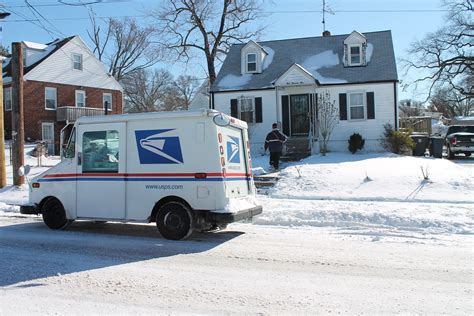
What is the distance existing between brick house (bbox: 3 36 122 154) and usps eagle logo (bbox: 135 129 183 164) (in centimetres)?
2837

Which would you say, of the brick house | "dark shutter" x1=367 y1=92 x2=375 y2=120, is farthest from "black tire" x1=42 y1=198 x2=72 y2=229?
the brick house

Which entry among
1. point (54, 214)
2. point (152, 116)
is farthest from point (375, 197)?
point (54, 214)

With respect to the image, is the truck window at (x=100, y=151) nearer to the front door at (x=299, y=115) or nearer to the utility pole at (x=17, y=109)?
the utility pole at (x=17, y=109)

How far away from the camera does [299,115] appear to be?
25.1 meters

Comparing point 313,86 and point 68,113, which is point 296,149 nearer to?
point 313,86

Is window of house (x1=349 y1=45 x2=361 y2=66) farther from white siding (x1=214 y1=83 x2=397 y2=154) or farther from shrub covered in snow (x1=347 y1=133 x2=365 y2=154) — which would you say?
shrub covered in snow (x1=347 y1=133 x2=365 y2=154)

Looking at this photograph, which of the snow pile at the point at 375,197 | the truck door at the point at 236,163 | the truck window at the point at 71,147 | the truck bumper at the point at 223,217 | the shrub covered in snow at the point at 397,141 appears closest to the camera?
the truck bumper at the point at 223,217

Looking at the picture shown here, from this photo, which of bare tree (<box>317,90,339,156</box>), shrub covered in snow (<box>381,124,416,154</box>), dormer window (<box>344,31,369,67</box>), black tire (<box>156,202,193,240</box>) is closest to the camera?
black tire (<box>156,202,193,240</box>)

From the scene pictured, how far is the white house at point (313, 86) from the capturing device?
23.8 m

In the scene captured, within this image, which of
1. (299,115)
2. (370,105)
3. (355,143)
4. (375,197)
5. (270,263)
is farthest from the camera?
(299,115)

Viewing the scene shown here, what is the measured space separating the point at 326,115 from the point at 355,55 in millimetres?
4339

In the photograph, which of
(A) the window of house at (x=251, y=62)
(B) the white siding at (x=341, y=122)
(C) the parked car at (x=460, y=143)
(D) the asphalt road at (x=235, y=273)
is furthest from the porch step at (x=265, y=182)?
(C) the parked car at (x=460, y=143)

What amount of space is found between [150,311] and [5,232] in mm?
6076

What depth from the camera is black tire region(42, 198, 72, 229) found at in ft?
31.8
